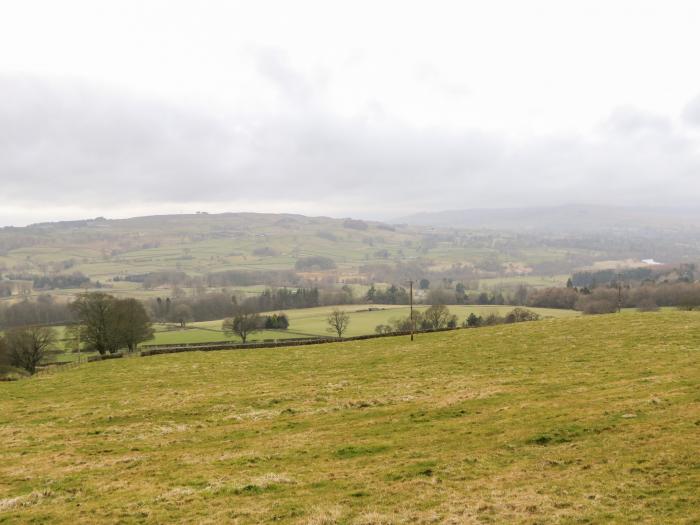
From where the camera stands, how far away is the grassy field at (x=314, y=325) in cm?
8731

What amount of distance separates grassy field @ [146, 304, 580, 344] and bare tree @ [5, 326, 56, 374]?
21.1 metres

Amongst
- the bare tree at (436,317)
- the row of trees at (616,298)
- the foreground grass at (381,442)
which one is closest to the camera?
the foreground grass at (381,442)

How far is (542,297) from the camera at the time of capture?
126000mm

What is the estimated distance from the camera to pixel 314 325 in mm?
99000

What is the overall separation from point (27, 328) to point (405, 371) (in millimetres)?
54952

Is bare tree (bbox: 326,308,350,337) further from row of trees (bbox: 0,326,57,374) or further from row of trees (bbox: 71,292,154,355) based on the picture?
row of trees (bbox: 0,326,57,374)

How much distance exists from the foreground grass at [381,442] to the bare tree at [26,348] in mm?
27343

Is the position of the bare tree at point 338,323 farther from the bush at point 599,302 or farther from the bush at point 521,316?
the bush at point 599,302

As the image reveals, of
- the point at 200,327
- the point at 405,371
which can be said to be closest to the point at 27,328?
the point at 200,327

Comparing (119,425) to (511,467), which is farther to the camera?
(119,425)

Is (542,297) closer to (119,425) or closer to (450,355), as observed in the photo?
(450,355)

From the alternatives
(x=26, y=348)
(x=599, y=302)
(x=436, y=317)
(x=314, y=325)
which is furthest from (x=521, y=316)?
(x=26, y=348)

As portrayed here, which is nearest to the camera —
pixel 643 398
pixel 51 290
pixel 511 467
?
pixel 511 467

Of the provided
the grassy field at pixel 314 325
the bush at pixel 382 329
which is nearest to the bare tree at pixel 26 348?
the grassy field at pixel 314 325
